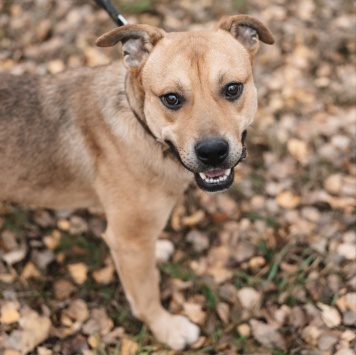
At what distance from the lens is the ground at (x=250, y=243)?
396cm

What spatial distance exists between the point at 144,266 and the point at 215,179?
1018 millimetres

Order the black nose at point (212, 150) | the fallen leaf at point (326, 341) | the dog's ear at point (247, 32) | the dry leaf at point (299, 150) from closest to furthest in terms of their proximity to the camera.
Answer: the black nose at point (212, 150), the dog's ear at point (247, 32), the fallen leaf at point (326, 341), the dry leaf at point (299, 150)

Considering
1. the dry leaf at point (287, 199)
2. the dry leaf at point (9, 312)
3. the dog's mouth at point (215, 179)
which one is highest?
the dog's mouth at point (215, 179)

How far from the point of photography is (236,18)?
3250 mm

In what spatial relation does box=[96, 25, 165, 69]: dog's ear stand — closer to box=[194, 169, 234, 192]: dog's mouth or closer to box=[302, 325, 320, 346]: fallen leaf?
box=[194, 169, 234, 192]: dog's mouth

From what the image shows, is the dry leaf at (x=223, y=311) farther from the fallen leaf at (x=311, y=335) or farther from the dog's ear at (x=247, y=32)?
the dog's ear at (x=247, y=32)

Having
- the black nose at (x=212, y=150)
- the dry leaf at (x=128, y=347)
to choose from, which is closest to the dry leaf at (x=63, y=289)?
the dry leaf at (x=128, y=347)

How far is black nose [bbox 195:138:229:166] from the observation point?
9.75 feet

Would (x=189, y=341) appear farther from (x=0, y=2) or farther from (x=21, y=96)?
(x=0, y=2)

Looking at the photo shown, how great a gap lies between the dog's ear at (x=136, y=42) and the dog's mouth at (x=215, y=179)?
0.87 meters

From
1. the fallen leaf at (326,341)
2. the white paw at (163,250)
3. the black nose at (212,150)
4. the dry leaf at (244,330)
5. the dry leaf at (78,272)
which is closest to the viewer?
the black nose at (212,150)

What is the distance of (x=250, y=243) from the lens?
455 centimetres

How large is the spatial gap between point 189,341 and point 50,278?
1.39 meters

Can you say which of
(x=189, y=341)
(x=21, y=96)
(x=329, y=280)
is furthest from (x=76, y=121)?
(x=329, y=280)
